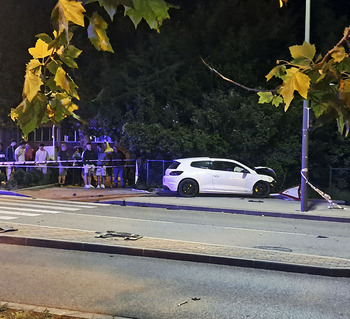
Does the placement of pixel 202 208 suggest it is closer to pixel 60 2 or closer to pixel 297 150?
pixel 297 150

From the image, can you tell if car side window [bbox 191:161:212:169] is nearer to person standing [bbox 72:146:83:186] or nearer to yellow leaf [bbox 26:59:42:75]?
person standing [bbox 72:146:83:186]

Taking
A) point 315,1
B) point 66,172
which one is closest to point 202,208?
point 66,172

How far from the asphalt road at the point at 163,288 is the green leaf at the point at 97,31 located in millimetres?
3315

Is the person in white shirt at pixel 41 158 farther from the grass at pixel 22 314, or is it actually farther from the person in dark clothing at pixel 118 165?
the grass at pixel 22 314

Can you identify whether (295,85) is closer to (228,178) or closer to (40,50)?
(40,50)

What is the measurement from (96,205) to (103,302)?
9.76 meters

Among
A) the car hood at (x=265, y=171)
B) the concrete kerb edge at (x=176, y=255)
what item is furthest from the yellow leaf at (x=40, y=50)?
the car hood at (x=265, y=171)

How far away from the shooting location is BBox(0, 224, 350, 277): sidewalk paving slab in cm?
694

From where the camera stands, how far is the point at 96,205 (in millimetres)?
14953

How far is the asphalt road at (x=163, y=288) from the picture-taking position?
16.9ft

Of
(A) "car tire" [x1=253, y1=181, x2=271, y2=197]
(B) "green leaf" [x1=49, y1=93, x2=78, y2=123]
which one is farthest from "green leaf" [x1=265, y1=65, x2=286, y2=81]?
(A) "car tire" [x1=253, y1=181, x2=271, y2=197]

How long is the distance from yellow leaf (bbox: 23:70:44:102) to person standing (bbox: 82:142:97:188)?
56.0ft

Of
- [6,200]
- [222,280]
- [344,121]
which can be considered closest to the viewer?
[344,121]

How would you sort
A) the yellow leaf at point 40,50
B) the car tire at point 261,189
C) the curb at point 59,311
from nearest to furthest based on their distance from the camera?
the yellow leaf at point 40,50 < the curb at point 59,311 < the car tire at point 261,189
